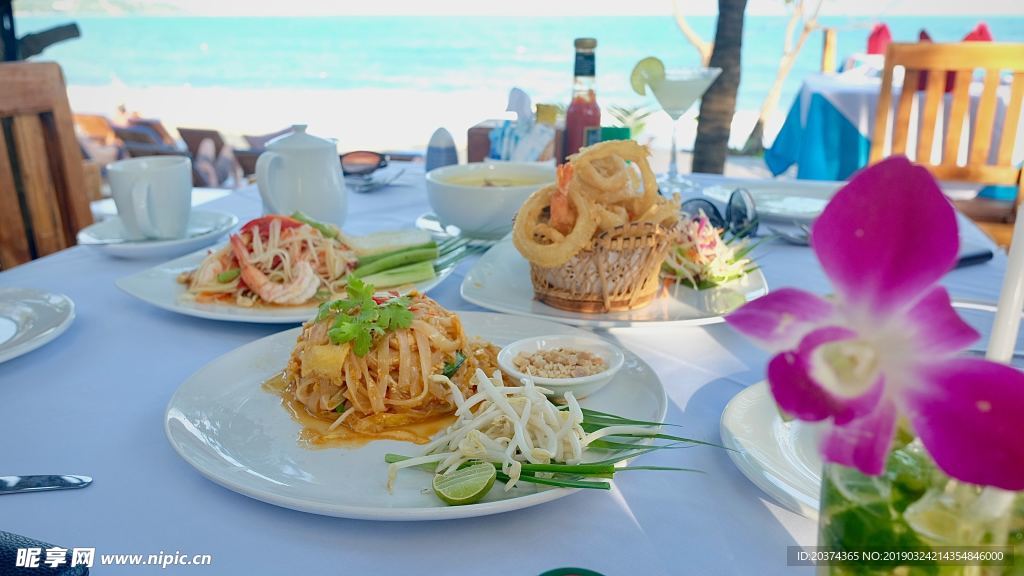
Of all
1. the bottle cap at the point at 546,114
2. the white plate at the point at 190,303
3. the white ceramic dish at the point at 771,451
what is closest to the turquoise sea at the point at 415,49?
the bottle cap at the point at 546,114

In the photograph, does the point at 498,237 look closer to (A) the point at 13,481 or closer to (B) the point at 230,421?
(B) the point at 230,421

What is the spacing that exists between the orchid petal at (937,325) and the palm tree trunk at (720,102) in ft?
15.0

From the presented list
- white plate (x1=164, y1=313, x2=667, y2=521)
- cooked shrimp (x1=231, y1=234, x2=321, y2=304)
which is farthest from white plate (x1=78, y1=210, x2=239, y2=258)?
white plate (x1=164, y1=313, x2=667, y2=521)

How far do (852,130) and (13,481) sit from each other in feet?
15.7

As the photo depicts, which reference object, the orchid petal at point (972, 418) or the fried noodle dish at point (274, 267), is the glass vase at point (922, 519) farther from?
the fried noodle dish at point (274, 267)

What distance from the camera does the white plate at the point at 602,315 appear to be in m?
1.50

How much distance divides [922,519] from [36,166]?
312cm

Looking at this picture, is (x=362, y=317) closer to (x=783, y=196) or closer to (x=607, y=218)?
(x=607, y=218)

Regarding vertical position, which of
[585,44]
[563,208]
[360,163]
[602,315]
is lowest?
[602,315]

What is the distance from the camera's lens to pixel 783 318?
439 millimetres

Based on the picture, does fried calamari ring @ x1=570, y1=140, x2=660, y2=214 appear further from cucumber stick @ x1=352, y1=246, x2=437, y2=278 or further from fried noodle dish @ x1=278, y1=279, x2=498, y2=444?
fried noodle dish @ x1=278, y1=279, x2=498, y2=444

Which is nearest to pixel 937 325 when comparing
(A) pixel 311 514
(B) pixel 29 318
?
(A) pixel 311 514

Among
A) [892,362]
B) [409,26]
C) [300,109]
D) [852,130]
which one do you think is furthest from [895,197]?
[409,26]

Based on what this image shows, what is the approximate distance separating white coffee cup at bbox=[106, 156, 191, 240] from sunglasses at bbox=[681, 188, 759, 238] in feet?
4.80
